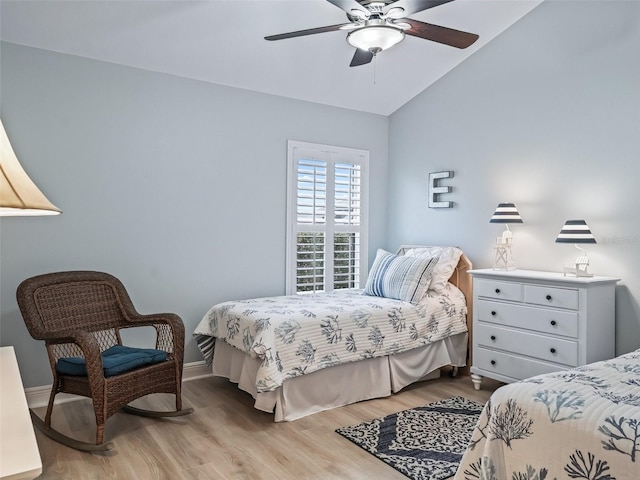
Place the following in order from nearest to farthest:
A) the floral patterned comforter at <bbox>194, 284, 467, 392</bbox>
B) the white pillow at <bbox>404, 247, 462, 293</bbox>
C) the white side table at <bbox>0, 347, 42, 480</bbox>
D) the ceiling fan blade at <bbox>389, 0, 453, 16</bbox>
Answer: the white side table at <bbox>0, 347, 42, 480</bbox> → the ceiling fan blade at <bbox>389, 0, 453, 16</bbox> → the floral patterned comforter at <bbox>194, 284, 467, 392</bbox> → the white pillow at <bbox>404, 247, 462, 293</bbox>

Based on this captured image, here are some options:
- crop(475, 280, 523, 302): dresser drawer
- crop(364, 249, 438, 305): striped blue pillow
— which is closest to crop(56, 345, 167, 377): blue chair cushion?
crop(364, 249, 438, 305): striped blue pillow

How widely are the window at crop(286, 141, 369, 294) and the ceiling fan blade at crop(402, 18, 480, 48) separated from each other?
78.6 inches

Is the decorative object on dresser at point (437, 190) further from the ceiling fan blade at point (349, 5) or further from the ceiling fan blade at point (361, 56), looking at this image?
the ceiling fan blade at point (349, 5)

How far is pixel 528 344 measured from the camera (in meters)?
3.39

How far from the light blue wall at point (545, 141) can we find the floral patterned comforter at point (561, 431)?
5.87 feet

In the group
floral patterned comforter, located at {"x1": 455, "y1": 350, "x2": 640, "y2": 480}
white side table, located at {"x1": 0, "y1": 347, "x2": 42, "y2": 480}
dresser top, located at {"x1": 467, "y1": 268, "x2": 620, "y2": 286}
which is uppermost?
dresser top, located at {"x1": 467, "y1": 268, "x2": 620, "y2": 286}

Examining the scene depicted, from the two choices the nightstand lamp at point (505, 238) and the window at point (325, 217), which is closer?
the nightstand lamp at point (505, 238)

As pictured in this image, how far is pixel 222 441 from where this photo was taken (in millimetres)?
2848

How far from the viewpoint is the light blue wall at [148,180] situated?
11.0 feet

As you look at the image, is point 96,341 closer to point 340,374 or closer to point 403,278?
point 340,374

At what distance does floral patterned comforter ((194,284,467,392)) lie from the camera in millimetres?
3117

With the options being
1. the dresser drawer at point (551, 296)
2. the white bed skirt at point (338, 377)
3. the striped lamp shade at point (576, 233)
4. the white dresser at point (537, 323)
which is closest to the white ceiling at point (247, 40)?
the striped lamp shade at point (576, 233)

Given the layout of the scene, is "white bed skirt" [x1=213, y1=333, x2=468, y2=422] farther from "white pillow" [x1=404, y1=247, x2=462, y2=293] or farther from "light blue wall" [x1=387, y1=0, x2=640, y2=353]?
"light blue wall" [x1=387, y1=0, x2=640, y2=353]

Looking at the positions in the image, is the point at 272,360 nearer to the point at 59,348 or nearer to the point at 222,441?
the point at 222,441
